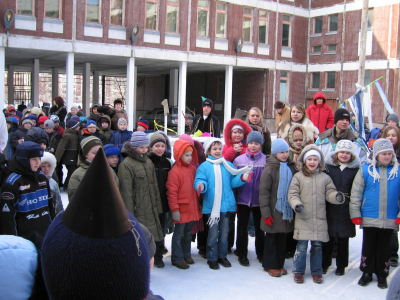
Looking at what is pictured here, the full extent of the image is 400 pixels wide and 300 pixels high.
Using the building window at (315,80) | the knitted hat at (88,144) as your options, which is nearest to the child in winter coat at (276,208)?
the knitted hat at (88,144)

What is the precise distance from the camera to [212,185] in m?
4.64

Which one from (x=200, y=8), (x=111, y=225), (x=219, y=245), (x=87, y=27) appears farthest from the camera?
(x=200, y=8)

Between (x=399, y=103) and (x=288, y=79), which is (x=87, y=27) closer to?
(x=288, y=79)

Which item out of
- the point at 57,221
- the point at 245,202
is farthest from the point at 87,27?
the point at 57,221

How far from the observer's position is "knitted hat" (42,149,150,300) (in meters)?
0.96

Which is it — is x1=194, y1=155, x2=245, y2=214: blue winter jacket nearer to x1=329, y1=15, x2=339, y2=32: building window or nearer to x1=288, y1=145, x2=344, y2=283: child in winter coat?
x1=288, y1=145, x2=344, y2=283: child in winter coat

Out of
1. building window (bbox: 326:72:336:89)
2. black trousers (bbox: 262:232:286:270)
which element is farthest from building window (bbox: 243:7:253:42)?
black trousers (bbox: 262:232:286:270)

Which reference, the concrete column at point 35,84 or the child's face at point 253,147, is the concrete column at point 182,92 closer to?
the concrete column at point 35,84

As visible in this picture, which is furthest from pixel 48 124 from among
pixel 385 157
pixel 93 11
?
pixel 93 11

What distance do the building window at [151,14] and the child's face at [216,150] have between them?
16223mm

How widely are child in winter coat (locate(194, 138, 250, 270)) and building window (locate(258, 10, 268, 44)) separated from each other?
67.0ft

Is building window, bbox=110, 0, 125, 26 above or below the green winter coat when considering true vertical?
above

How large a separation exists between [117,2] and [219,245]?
663 inches

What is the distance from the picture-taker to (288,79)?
25.5 meters
